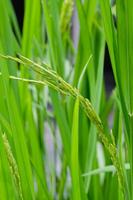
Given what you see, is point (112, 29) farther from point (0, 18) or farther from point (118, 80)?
point (0, 18)

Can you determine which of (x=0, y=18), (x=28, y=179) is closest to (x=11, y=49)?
(x=0, y=18)

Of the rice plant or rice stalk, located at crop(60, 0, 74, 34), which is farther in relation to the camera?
rice stalk, located at crop(60, 0, 74, 34)

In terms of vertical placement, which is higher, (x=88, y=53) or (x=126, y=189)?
(x=88, y=53)

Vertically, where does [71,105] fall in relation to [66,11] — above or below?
below

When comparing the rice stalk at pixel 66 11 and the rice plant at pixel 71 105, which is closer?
the rice plant at pixel 71 105

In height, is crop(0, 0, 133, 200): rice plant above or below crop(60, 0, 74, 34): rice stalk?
below

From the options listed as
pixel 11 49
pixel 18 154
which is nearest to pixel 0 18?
pixel 11 49

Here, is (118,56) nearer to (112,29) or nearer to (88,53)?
(112,29)

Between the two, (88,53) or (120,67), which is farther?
(88,53)

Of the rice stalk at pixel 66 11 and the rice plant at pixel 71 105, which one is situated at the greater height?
the rice stalk at pixel 66 11
